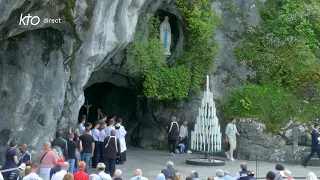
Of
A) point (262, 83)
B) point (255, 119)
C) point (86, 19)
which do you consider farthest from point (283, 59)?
point (86, 19)

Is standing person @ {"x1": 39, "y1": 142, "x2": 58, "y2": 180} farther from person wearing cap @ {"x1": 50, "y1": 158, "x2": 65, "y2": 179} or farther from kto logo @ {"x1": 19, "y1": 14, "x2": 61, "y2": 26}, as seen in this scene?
kto logo @ {"x1": 19, "y1": 14, "x2": 61, "y2": 26}

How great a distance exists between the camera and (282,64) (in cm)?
2434

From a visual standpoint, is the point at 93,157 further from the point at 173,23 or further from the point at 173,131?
the point at 173,23

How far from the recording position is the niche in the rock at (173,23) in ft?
82.8

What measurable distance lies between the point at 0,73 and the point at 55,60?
1.78 metres

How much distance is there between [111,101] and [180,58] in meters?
6.72

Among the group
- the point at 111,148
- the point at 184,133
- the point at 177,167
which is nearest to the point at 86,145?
the point at 111,148

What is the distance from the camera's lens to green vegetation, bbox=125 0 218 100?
23516 millimetres

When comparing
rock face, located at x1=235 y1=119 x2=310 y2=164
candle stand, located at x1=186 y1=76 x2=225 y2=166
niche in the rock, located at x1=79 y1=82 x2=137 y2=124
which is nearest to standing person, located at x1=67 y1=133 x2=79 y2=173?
candle stand, located at x1=186 y1=76 x2=225 y2=166

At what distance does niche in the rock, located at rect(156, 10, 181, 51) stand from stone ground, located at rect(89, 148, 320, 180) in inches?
200

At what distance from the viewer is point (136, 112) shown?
27391 mm

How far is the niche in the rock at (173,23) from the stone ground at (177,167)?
5068 millimetres

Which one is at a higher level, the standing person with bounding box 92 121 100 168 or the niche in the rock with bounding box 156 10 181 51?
the niche in the rock with bounding box 156 10 181 51

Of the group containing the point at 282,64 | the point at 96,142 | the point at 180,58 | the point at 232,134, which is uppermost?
the point at 180,58
